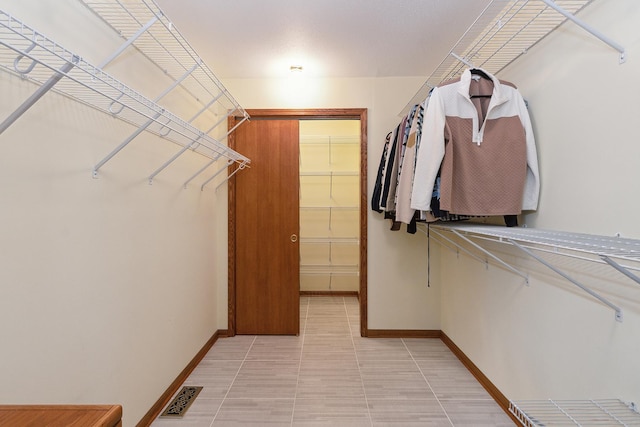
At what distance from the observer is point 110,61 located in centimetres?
146

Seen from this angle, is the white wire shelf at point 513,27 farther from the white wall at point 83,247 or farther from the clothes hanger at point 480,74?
the white wall at point 83,247

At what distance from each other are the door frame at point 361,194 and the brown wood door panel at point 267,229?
49mm

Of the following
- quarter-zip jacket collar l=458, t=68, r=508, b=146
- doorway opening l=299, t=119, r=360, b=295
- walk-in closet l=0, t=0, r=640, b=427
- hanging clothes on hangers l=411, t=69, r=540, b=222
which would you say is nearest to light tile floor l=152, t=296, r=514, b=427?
walk-in closet l=0, t=0, r=640, b=427

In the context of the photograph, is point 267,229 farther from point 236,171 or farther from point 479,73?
point 479,73

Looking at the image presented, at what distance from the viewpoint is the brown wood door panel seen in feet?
10.3

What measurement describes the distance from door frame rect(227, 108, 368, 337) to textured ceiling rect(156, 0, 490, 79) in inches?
14.0

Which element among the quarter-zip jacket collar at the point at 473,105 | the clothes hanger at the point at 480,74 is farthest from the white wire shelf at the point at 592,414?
the clothes hanger at the point at 480,74

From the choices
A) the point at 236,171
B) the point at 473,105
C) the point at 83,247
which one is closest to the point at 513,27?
the point at 473,105

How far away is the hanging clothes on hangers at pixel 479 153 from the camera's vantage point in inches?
63.4

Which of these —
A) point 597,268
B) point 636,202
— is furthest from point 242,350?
point 636,202

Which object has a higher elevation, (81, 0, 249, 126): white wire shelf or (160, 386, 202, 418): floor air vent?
(81, 0, 249, 126): white wire shelf

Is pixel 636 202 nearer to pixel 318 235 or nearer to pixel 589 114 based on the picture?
pixel 589 114

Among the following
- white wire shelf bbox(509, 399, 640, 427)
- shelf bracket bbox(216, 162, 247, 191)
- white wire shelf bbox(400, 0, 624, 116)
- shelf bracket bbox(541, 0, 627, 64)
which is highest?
white wire shelf bbox(400, 0, 624, 116)

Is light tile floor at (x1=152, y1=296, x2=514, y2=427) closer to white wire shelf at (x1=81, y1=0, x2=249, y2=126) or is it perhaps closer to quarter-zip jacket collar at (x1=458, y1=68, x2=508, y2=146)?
quarter-zip jacket collar at (x1=458, y1=68, x2=508, y2=146)
